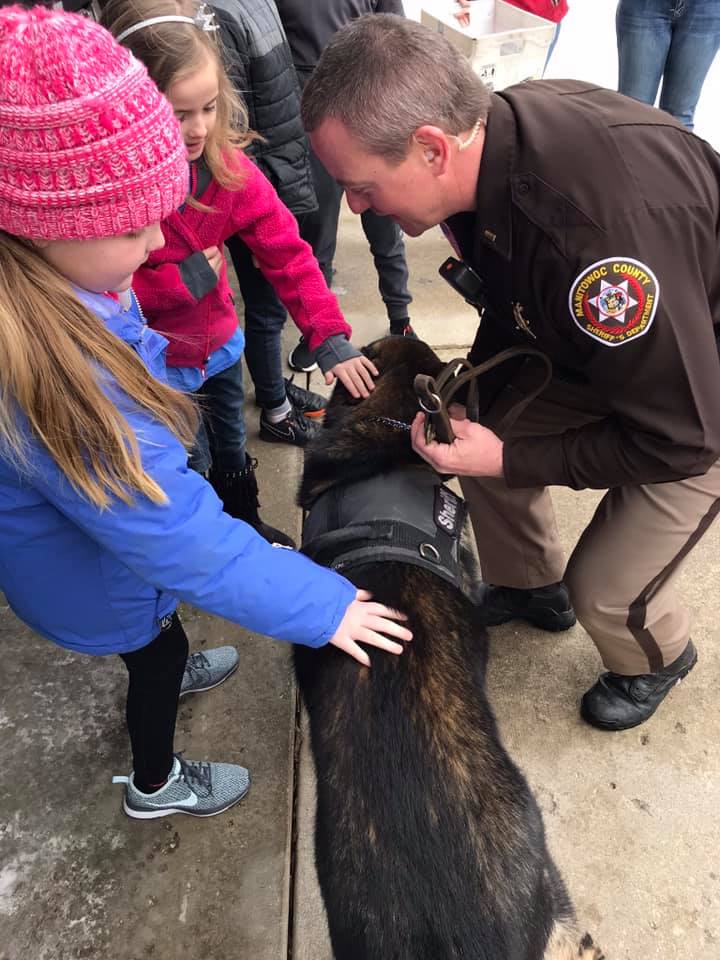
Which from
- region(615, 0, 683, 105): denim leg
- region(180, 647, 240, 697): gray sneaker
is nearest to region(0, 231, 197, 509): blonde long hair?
region(180, 647, 240, 697): gray sneaker

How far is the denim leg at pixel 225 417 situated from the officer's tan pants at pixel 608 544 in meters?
0.89

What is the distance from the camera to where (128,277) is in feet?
4.29

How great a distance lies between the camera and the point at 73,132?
3.31ft

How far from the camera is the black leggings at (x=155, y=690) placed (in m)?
1.72

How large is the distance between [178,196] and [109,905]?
1816 millimetres

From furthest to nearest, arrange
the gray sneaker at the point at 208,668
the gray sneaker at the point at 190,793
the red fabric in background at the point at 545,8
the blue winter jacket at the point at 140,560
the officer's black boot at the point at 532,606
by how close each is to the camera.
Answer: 1. the red fabric in background at the point at 545,8
2. the officer's black boot at the point at 532,606
3. the gray sneaker at the point at 208,668
4. the gray sneaker at the point at 190,793
5. the blue winter jacket at the point at 140,560

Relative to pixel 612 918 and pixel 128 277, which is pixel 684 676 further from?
pixel 128 277

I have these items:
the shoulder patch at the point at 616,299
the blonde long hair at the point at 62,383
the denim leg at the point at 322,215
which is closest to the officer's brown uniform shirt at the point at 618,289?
the shoulder patch at the point at 616,299

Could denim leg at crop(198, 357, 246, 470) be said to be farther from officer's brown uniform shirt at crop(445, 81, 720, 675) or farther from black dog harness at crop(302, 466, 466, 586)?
officer's brown uniform shirt at crop(445, 81, 720, 675)

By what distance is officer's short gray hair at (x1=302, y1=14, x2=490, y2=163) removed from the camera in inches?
60.2

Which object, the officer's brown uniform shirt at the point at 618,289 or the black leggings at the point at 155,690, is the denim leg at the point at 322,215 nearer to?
the officer's brown uniform shirt at the point at 618,289

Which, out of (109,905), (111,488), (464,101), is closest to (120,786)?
(109,905)

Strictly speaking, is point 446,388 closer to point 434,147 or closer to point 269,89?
point 434,147

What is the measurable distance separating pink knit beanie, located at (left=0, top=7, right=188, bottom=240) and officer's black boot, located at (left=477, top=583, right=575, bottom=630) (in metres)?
1.76
